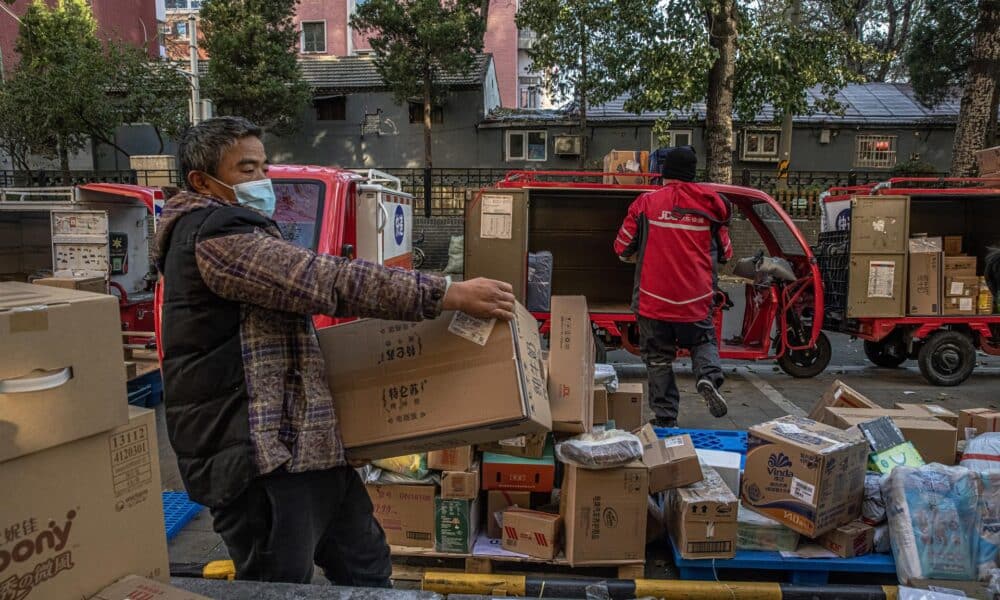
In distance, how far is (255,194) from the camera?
183cm

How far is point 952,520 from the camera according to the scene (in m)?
2.72

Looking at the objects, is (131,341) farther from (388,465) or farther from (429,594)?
(429,594)

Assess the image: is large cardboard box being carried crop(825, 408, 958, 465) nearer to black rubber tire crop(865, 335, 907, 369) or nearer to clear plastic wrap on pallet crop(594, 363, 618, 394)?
clear plastic wrap on pallet crop(594, 363, 618, 394)

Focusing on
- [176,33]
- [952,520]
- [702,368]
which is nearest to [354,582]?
[952,520]

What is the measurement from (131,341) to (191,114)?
12009mm

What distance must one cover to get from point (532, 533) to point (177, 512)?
2.04 meters

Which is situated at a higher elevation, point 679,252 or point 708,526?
point 679,252

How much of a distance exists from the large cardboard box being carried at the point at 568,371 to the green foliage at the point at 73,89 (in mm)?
16203

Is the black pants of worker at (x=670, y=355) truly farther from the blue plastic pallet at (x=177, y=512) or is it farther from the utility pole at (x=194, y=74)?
the utility pole at (x=194, y=74)

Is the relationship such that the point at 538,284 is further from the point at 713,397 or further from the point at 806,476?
the point at 806,476

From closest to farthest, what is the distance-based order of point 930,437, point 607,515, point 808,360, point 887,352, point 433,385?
1. point 433,385
2. point 607,515
3. point 930,437
4. point 808,360
5. point 887,352

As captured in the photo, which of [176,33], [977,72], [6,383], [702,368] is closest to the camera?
[6,383]

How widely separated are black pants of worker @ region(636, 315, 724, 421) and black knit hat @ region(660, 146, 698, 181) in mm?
1045

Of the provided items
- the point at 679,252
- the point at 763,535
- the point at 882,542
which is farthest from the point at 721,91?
the point at 763,535
